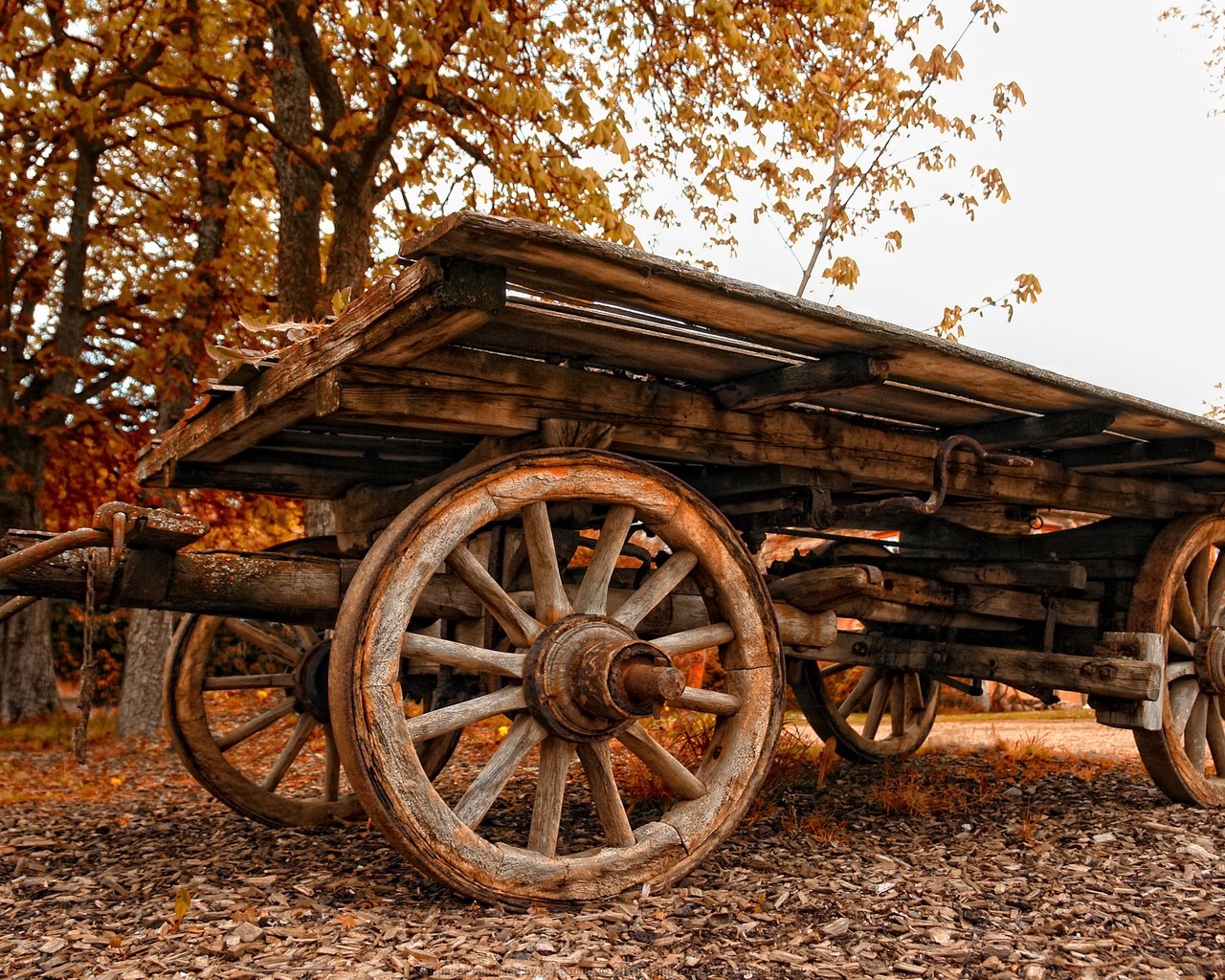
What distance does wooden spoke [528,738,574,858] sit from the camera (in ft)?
10.9

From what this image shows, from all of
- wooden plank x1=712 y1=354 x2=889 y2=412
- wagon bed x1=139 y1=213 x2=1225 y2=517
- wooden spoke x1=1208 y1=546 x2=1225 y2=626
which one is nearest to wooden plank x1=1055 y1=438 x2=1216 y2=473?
wagon bed x1=139 y1=213 x2=1225 y2=517

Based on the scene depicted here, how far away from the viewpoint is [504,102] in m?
7.24

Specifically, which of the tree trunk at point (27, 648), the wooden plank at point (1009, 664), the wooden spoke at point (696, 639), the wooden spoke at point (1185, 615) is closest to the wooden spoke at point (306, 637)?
the wooden spoke at point (696, 639)

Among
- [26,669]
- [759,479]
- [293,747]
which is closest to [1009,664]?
[759,479]

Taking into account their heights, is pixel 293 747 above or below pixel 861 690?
below

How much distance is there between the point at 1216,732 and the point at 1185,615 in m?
0.66

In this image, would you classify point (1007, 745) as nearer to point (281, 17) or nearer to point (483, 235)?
point (483, 235)

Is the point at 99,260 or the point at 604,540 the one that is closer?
the point at 604,540

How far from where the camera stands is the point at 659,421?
3.67 metres

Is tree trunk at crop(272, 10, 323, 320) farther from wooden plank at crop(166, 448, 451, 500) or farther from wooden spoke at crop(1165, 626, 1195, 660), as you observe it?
wooden spoke at crop(1165, 626, 1195, 660)

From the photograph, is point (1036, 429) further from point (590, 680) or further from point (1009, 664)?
point (590, 680)

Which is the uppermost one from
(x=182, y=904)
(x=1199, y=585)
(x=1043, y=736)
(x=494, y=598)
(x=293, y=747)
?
(x=1199, y=585)

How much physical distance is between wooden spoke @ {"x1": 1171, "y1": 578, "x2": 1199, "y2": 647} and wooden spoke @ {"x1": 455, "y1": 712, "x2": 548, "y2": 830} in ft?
12.0

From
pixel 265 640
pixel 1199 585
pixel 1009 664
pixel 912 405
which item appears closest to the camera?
pixel 912 405
